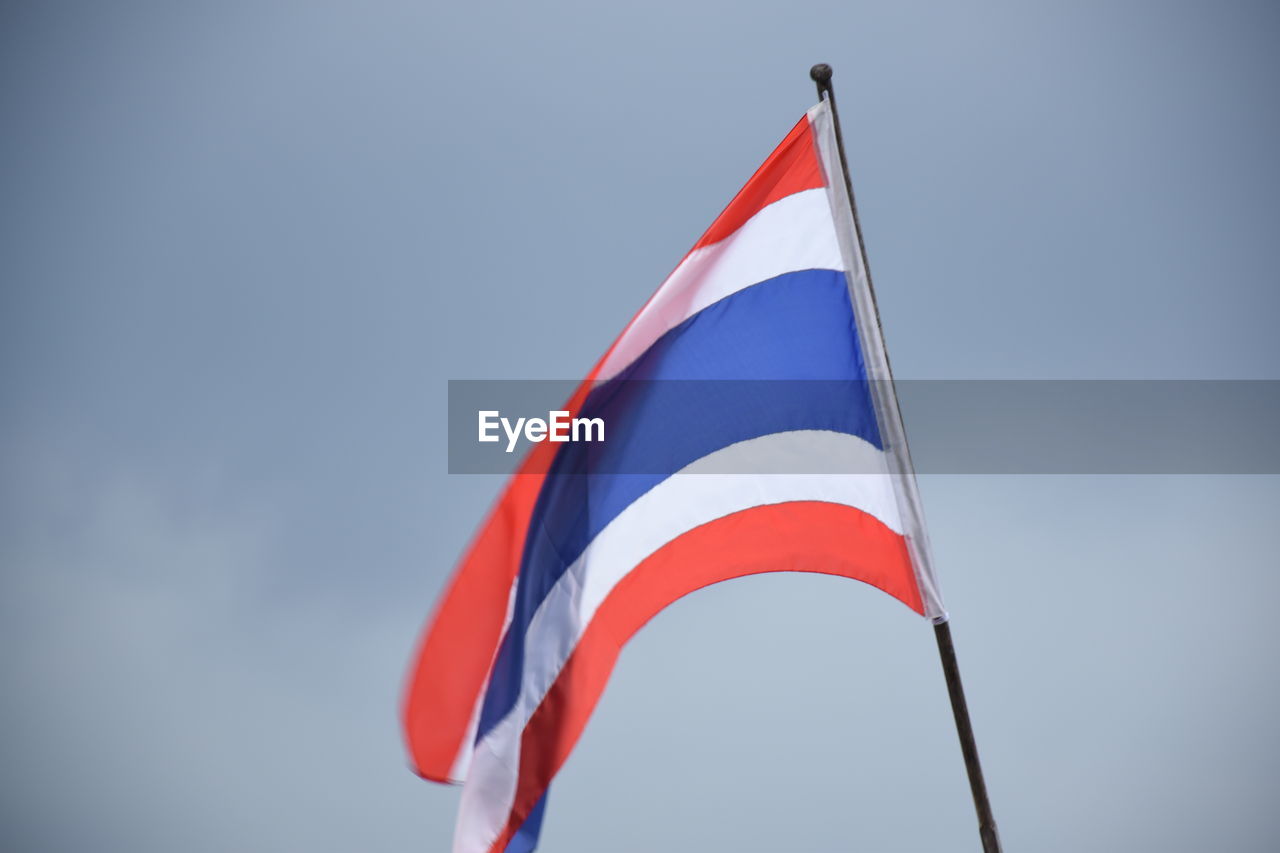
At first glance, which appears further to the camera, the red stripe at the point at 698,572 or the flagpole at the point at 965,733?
the red stripe at the point at 698,572

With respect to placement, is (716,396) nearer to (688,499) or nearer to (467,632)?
(688,499)

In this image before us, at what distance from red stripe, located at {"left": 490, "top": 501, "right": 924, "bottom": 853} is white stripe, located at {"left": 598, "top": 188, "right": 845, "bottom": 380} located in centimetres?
168

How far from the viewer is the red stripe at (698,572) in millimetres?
7738

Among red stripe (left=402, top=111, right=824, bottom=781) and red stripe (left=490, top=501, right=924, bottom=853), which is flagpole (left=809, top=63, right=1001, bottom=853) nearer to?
red stripe (left=490, top=501, right=924, bottom=853)

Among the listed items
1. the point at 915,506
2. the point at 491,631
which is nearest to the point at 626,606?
the point at 491,631

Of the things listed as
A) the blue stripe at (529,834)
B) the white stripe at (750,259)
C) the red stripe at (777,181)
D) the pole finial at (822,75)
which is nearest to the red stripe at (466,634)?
the blue stripe at (529,834)

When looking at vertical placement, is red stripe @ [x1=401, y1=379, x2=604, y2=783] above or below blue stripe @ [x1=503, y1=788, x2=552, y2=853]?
above

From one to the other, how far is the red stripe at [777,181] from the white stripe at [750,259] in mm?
59

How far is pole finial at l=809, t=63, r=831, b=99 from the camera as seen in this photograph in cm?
844

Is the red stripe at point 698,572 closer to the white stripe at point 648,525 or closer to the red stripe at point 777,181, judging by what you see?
the white stripe at point 648,525

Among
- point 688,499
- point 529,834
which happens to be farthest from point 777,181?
point 529,834

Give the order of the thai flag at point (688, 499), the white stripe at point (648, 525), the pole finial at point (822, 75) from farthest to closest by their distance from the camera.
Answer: the pole finial at point (822, 75), the thai flag at point (688, 499), the white stripe at point (648, 525)

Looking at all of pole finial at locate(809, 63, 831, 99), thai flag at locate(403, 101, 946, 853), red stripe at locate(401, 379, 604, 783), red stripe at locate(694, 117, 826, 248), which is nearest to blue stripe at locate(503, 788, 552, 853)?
thai flag at locate(403, 101, 946, 853)

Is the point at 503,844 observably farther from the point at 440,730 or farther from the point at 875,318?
the point at 875,318
